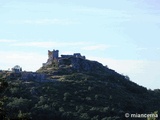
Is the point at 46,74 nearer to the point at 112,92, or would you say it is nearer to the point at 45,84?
the point at 45,84

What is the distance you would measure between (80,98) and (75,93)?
4217 mm

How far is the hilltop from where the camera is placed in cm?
12031

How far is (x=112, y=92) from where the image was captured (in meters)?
150

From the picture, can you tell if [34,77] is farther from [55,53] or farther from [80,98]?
[55,53]

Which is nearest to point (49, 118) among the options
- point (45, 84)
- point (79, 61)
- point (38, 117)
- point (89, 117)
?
point (38, 117)

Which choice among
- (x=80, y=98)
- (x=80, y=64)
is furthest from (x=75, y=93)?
(x=80, y=64)

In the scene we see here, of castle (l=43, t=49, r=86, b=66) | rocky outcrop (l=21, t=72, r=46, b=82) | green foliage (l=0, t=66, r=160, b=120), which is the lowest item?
green foliage (l=0, t=66, r=160, b=120)

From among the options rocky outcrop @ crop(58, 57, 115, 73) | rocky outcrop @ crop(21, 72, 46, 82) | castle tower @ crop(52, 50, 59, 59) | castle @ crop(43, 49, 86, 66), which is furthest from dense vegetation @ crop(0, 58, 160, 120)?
castle tower @ crop(52, 50, 59, 59)

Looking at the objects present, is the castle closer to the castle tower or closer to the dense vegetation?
the castle tower

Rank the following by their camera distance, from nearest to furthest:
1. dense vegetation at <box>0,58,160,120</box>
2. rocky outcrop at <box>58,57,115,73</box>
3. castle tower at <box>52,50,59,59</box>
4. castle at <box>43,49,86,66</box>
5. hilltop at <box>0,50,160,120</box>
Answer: dense vegetation at <box>0,58,160,120</box> < hilltop at <box>0,50,160,120</box> < rocky outcrop at <box>58,57,115,73</box> < castle at <box>43,49,86,66</box> < castle tower at <box>52,50,59,59</box>

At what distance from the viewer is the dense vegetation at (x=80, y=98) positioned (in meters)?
119

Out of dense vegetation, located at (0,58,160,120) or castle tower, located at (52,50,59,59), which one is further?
castle tower, located at (52,50,59,59)

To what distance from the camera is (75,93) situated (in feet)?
474

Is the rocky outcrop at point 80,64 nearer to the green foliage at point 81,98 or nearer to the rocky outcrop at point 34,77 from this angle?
the green foliage at point 81,98
